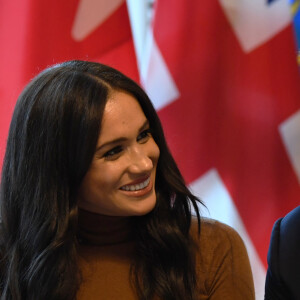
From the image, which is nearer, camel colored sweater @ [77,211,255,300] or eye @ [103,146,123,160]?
eye @ [103,146,123,160]

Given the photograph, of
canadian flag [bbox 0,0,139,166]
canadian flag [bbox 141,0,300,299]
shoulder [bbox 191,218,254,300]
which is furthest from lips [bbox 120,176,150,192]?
canadian flag [bbox 0,0,139,166]

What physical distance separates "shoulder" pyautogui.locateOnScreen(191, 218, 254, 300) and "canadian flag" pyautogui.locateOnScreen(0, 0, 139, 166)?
0.72 meters

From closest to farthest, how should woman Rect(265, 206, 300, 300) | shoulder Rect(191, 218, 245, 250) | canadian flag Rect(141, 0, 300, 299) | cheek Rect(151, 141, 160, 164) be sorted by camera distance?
1. woman Rect(265, 206, 300, 300)
2. cheek Rect(151, 141, 160, 164)
3. shoulder Rect(191, 218, 245, 250)
4. canadian flag Rect(141, 0, 300, 299)

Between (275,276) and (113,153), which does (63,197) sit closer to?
(113,153)

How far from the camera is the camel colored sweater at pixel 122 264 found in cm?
124

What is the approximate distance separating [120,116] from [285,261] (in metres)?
0.46

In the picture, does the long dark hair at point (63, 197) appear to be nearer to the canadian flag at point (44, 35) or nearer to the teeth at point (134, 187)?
the teeth at point (134, 187)

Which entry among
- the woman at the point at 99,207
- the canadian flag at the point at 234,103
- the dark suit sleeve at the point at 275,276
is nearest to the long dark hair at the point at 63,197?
the woman at the point at 99,207

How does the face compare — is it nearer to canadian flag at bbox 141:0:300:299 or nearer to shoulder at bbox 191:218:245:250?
shoulder at bbox 191:218:245:250

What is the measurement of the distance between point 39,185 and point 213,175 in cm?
66

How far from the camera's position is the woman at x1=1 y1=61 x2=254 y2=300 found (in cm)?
112

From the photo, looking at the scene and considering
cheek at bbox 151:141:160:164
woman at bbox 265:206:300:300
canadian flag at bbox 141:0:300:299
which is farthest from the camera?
canadian flag at bbox 141:0:300:299

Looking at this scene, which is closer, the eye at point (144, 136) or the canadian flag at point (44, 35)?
the eye at point (144, 136)

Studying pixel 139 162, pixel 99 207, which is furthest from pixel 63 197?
pixel 139 162
